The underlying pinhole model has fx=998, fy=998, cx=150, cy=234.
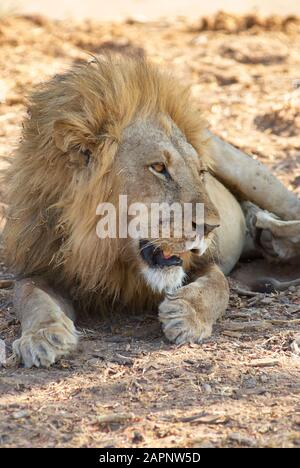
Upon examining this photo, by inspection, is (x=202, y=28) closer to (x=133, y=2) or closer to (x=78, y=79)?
(x=133, y=2)

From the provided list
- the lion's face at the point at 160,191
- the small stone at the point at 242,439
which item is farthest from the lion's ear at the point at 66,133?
the small stone at the point at 242,439

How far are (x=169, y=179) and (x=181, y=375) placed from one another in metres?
0.96

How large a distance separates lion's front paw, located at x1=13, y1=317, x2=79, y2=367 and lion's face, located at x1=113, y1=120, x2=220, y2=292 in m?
0.51

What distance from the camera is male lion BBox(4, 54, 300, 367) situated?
4.59 m

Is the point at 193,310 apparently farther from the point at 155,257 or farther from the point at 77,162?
the point at 77,162

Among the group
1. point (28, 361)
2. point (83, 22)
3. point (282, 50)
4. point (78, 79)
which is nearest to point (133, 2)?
point (83, 22)

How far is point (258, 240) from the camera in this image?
6242mm

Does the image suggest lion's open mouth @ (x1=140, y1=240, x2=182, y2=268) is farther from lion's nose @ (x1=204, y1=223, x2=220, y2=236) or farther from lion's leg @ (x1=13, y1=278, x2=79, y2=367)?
lion's leg @ (x1=13, y1=278, x2=79, y2=367)

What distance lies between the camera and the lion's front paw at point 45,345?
14.1 ft

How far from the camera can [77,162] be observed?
468 centimetres

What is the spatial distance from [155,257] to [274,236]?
1546mm

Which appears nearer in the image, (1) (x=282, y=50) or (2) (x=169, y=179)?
(2) (x=169, y=179)

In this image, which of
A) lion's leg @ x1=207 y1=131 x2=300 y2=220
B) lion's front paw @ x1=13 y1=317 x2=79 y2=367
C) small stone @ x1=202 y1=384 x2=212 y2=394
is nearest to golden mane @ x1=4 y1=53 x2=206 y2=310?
lion's front paw @ x1=13 y1=317 x2=79 y2=367

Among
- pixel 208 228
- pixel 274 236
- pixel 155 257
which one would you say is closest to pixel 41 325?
pixel 155 257
